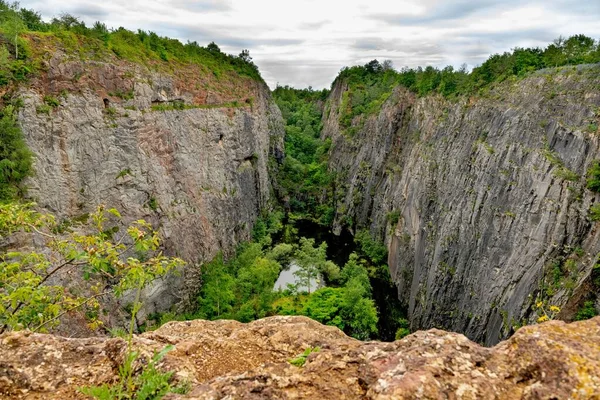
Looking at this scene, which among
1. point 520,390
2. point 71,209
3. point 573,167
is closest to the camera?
point 520,390

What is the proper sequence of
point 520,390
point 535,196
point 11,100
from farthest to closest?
point 11,100 < point 535,196 < point 520,390

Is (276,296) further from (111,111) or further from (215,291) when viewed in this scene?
(111,111)

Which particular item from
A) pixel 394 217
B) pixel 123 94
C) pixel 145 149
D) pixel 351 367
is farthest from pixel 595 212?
pixel 123 94

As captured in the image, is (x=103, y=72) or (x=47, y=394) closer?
(x=47, y=394)

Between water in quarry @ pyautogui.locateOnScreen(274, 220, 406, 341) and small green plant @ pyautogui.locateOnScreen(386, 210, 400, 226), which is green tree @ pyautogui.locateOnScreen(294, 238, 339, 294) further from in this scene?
small green plant @ pyautogui.locateOnScreen(386, 210, 400, 226)

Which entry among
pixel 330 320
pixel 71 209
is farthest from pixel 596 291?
pixel 71 209

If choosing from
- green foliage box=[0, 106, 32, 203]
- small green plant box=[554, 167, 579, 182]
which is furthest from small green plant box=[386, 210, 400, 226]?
green foliage box=[0, 106, 32, 203]

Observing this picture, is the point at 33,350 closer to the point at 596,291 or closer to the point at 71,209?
the point at 596,291
